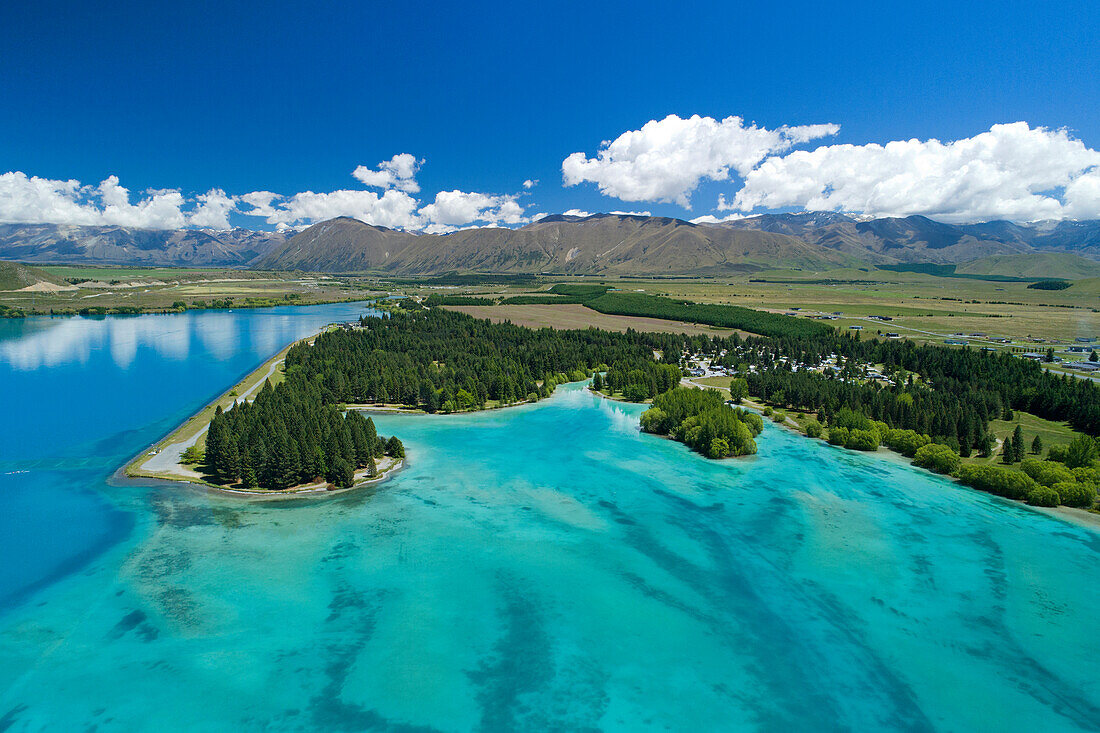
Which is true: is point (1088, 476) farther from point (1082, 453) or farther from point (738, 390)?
point (738, 390)

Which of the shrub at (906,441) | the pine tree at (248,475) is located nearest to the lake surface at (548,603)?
the pine tree at (248,475)

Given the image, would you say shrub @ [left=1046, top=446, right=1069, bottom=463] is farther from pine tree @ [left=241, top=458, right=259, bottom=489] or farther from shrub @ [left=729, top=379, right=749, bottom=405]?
pine tree @ [left=241, top=458, right=259, bottom=489]

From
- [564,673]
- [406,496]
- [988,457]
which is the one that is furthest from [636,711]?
[988,457]

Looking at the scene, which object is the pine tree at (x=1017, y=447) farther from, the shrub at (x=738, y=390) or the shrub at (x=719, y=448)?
the shrub at (x=738, y=390)

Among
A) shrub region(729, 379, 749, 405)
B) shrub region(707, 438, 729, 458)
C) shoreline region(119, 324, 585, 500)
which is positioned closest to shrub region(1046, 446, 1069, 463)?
shrub region(707, 438, 729, 458)

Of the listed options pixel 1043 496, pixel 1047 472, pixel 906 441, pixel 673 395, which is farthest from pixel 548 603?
pixel 906 441

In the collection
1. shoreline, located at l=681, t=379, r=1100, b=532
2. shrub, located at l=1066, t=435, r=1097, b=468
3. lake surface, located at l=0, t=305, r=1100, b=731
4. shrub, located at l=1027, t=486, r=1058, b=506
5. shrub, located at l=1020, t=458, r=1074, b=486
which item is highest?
shrub, located at l=1066, t=435, r=1097, b=468
